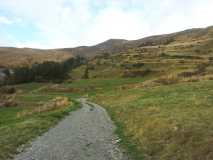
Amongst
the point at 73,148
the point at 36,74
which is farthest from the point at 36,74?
the point at 73,148

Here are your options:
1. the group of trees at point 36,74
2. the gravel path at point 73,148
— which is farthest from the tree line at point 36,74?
the gravel path at point 73,148

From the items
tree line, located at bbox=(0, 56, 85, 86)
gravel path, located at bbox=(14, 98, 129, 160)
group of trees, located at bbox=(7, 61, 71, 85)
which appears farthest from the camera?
group of trees, located at bbox=(7, 61, 71, 85)

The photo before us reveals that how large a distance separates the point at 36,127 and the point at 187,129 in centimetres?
1075

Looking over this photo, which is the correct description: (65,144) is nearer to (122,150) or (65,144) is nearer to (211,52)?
(122,150)

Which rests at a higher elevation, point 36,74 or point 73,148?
point 36,74

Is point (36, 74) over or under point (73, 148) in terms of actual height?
over

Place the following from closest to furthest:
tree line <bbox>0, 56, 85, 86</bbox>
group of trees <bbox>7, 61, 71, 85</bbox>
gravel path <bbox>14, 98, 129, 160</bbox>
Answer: gravel path <bbox>14, 98, 129, 160</bbox> → tree line <bbox>0, 56, 85, 86</bbox> → group of trees <bbox>7, 61, 71, 85</bbox>

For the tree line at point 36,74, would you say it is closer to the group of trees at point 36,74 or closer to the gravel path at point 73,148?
the group of trees at point 36,74

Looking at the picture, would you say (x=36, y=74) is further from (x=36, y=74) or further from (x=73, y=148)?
(x=73, y=148)

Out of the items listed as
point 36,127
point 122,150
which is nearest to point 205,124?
point 122,150

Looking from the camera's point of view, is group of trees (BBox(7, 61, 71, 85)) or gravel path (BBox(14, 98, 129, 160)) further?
group of trees (BBox(7, 61, 71, 85))

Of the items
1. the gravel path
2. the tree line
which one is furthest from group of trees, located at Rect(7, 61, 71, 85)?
the gravel path

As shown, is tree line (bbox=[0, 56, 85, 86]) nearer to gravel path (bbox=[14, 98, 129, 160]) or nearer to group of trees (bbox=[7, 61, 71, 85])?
group of trees (bbox=[7, 61, 71, 85])

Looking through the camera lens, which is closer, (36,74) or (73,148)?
(73,148)
